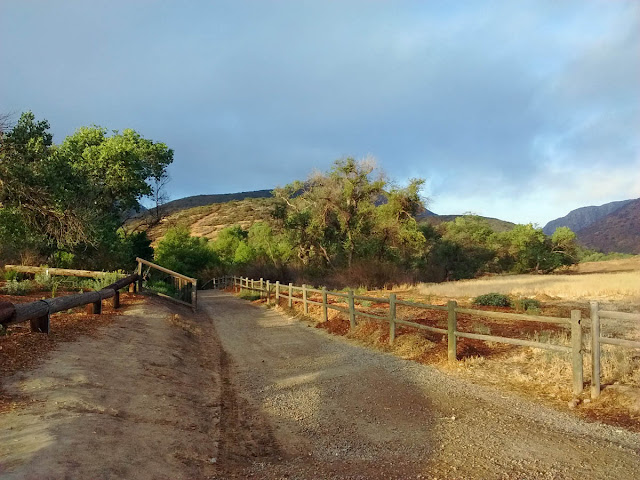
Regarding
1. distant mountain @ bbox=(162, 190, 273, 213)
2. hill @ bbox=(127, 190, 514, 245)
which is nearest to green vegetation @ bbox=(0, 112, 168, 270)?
hill @ bbox=(127, 190, 514, 245)

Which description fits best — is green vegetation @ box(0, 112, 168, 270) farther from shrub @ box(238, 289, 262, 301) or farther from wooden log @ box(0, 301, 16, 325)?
wooden log @ box(0, 301, 16, 325)

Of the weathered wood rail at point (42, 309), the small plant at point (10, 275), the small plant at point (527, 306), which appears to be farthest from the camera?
the small plant at point (10, 275)

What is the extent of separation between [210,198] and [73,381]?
159 m

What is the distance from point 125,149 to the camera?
1126 inches

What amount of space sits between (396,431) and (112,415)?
344 cm

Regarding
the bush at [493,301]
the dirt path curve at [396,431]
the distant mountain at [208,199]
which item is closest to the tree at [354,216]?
the bush at [493,301]

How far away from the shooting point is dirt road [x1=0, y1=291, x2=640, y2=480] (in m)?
4.32

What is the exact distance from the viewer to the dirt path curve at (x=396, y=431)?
451 cm

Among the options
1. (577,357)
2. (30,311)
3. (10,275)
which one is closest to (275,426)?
(577,357)

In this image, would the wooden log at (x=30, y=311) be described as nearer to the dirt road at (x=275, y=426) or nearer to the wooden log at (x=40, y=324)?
the wooden log at (x=40, y=324)

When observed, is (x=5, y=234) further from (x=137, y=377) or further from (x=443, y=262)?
(x=443, y=262)

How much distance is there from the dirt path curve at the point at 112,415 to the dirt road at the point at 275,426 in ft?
0.06

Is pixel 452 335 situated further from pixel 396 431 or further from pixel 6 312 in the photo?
pixel 6 312

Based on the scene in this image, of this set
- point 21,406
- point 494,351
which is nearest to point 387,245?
point 494,351
